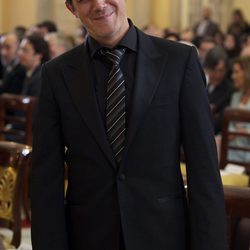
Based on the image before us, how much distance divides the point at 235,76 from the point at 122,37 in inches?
143

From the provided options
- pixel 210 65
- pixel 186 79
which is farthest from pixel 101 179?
pixel 210 65

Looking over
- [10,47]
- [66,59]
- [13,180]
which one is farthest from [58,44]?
[66,59]

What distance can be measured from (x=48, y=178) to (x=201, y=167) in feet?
1.39

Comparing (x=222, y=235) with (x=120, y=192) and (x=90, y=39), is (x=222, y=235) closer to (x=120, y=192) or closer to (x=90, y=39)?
(x=120, y=192)

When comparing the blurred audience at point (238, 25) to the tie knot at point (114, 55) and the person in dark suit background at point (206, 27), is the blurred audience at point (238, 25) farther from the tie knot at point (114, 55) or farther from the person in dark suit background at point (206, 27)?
the tie knot at point (114, 55)

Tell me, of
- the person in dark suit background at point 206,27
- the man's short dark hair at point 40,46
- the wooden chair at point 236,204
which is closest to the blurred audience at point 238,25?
the person in dark suit background at point 206,27

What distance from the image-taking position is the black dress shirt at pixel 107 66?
6.13ft

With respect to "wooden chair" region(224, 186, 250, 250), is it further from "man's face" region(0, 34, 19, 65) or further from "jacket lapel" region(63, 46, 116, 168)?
"man's face" region(0, 34, 19, 65)

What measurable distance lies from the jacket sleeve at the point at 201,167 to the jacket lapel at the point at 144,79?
8 cm

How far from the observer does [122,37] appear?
1885mm

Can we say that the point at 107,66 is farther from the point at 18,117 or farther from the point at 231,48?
the point at 231,48

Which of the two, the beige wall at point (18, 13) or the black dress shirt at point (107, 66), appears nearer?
the black dress shirt at point (107, 66)

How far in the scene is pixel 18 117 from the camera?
210 inches

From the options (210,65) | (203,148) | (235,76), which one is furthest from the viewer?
(210,65)
